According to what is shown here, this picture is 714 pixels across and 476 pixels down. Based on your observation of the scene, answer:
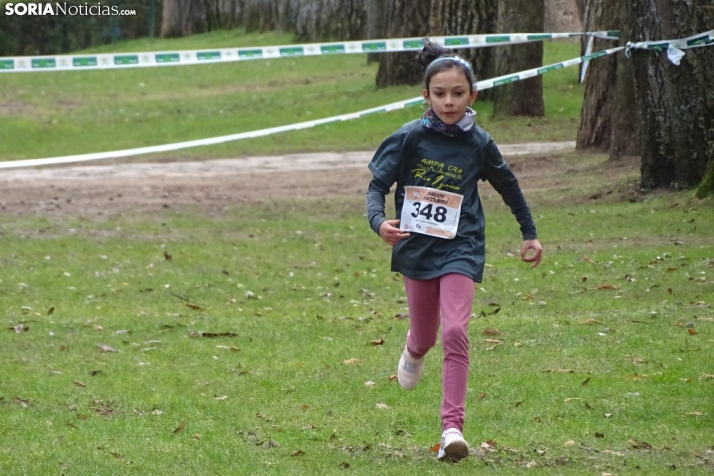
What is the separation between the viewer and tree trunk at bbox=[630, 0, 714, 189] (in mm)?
12531

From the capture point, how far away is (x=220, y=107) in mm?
28156

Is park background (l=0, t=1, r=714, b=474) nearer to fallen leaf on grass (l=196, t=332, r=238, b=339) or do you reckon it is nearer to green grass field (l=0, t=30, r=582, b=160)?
fallen leaf on grass (l=196, t=332, r=238, b=339)

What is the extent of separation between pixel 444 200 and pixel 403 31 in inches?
861

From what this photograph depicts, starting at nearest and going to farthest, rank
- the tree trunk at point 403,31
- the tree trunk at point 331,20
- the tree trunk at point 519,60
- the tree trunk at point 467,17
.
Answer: the tree trunk at point 519,60 < the tree trunk at point 467,17 < the tree trunk at point 403,31 < the tree trunk at point 331,20

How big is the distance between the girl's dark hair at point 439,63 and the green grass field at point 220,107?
15906mm

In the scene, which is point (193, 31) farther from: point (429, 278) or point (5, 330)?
point (429, 278)

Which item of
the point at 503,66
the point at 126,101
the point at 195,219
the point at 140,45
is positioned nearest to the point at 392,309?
the point at 195,219

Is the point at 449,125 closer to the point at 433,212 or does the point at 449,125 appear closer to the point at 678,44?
the point at 433,212

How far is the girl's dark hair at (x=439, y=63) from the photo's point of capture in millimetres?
5664

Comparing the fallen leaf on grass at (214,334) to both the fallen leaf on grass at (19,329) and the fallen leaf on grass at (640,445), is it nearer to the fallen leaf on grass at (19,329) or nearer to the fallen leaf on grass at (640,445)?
the fallen leaf on grass at (19,329)

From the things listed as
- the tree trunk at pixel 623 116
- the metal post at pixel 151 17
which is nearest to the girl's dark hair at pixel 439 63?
the tree trunk at pixel 623 116

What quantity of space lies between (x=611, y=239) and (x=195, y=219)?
514 centimetres

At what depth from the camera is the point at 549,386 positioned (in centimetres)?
705

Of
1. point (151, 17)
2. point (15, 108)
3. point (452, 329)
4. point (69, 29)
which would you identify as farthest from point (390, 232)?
point (69, 29)
